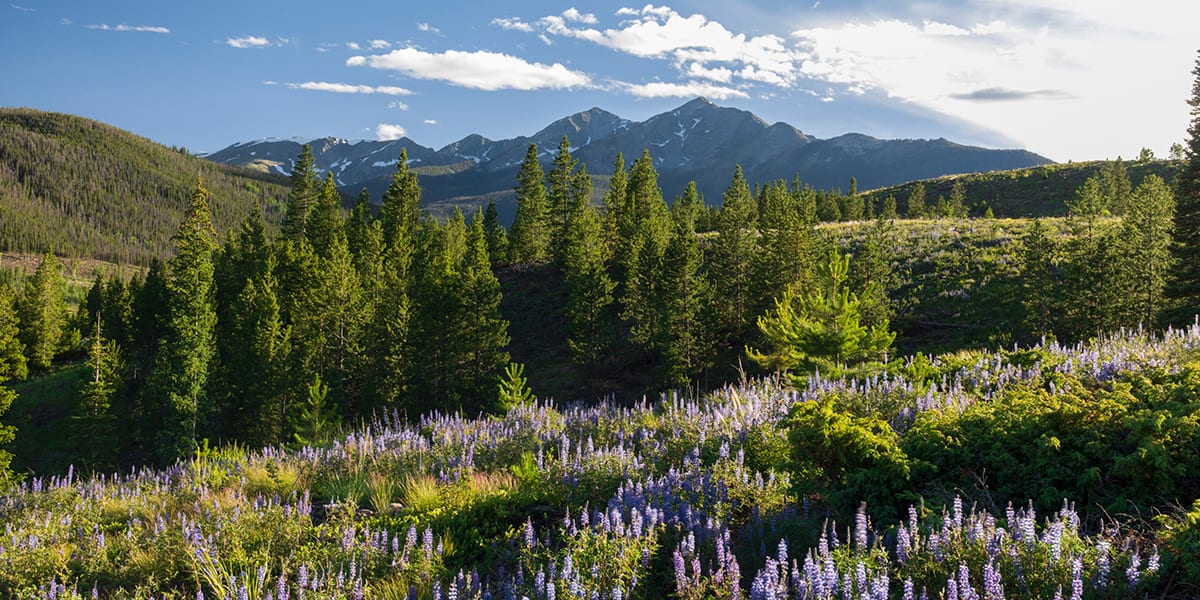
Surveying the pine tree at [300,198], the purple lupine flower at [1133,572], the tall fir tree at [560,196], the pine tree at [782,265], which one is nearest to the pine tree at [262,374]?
the pine tree at [300,198]

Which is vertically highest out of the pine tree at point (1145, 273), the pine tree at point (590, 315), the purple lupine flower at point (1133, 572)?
the pine tree at point (1145, 273)

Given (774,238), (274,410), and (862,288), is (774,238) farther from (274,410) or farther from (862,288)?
(274,410)

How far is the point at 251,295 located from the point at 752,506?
3925 cm

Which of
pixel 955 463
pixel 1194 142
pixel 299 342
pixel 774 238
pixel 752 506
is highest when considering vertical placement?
pixel 1194 142

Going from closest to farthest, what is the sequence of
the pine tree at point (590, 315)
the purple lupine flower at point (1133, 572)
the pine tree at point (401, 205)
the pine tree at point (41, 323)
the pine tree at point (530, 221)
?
the purple lupine flower at point (1133, 572)
the pine tree at point (590, 315)
the pine tree at point (401, 205)
the pine tree at point (530, 221)
the pine tree at point (41, 323)

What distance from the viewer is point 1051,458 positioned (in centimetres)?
474

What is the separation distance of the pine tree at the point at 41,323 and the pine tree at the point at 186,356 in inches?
1742

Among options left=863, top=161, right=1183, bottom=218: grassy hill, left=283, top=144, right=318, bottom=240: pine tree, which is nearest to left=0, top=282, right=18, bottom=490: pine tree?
left=283, top=144, right=318, bottom=240: pine tree

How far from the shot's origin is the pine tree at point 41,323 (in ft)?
216

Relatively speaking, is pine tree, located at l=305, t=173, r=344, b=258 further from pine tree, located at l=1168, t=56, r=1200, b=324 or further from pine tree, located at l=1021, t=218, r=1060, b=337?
pine tree, located at l=1168, t=56, r=1200, b=324

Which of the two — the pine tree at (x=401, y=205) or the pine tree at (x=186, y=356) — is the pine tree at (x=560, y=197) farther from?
the pine tree at (x=186, y=356)

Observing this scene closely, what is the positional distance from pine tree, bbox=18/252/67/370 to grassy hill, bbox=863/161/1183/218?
108302mm

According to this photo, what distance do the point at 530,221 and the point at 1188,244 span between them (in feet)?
150

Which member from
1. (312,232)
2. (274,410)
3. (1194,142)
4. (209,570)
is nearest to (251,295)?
(274,410)
